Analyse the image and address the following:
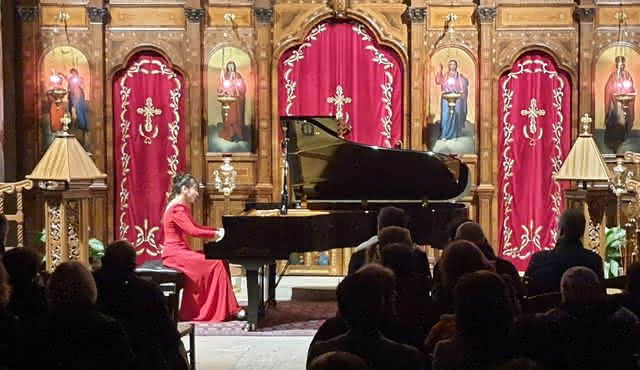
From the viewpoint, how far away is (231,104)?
1091 cm

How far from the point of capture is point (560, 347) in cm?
361

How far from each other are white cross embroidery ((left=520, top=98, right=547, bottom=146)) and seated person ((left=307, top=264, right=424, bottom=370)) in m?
7.95

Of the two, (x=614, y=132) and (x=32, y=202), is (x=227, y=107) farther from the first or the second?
(x=614, y=132)

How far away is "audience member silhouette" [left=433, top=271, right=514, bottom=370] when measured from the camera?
303 centimetres

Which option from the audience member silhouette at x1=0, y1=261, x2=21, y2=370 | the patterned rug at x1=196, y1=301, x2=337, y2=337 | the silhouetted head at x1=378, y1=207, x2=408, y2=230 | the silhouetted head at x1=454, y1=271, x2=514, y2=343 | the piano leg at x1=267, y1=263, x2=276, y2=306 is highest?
the silhouetted head at x1=378, y1=207, x2=408, y2=230

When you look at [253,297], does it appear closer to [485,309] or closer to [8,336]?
[8,336]

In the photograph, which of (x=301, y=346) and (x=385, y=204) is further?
(x=385, y=204)

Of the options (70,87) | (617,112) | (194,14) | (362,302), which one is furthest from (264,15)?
(362,302)

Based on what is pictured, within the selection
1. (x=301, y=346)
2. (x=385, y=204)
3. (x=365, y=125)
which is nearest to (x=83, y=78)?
(x=365, y=125)

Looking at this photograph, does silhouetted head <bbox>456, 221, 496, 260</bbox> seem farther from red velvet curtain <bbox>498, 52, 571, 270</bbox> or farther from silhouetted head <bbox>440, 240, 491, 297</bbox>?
red velvet curtain <bbox>498, 52, 571, 270</bbox>

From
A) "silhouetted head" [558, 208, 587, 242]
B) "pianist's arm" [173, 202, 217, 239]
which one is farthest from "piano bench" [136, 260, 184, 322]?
"silhouetted head" [558, 208, 587, 242]

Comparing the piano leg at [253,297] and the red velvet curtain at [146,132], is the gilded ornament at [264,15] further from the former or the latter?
the piano leg at [253,297]

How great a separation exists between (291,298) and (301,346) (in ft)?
8.03

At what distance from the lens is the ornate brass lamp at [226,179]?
1052 centimetres
